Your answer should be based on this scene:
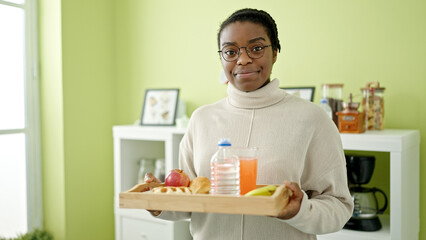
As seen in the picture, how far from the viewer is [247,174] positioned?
44.3 inches

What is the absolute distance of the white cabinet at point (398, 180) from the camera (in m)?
1.81

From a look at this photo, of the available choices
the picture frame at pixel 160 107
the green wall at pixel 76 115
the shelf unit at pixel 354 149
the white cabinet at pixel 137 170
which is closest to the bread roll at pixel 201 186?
the shelf unit at pixel 354 149

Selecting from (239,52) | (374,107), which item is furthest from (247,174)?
(374,107)

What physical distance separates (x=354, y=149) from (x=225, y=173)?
1.00 metres

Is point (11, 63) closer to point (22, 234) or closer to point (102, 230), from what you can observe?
point (22, 234)

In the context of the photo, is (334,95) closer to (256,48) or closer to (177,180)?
(256,48)

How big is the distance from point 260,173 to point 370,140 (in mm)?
870

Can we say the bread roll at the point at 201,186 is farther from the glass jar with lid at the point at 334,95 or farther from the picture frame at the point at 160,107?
the picture frame at the point at 160,107

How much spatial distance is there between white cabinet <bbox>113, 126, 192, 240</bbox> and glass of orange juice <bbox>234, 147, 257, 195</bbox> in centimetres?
129

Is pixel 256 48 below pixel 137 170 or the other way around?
the other way around

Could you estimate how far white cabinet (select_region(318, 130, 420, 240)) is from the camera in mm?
1808

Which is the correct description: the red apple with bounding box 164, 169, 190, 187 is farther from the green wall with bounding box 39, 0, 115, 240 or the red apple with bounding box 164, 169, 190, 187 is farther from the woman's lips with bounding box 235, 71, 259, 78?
the green wall with bounding box 39, 0, 115, 240

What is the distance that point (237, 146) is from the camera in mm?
1255

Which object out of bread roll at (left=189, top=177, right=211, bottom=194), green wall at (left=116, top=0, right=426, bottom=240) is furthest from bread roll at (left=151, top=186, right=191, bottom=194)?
green wall at (left=116, top=0, right=426, bottom=240)
